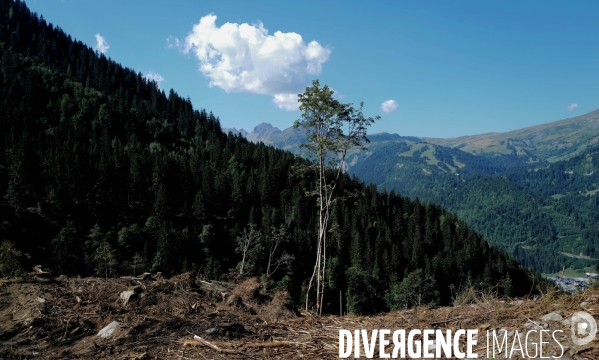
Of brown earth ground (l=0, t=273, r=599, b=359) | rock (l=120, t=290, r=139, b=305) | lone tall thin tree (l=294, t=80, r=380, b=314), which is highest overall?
lone tall thin tree (l=294, t=80, r=380, b=314)

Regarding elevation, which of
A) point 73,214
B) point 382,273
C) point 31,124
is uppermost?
point 31,124

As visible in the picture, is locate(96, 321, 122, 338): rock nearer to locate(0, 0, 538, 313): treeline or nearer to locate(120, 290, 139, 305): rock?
locate(120, 290, 139, 305): rock

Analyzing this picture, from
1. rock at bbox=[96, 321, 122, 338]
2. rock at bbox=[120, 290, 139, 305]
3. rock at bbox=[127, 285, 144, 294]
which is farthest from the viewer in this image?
rock at bbox=[127, 285, 144, 294]

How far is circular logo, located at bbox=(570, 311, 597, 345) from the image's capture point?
7.15 metres

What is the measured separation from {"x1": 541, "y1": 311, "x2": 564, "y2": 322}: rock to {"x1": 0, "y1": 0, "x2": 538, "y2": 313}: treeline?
49.2 metres

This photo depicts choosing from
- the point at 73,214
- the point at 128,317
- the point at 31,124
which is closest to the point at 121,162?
the point at 73,214

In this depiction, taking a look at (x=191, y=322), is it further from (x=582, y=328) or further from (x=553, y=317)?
(x=582, y=328)

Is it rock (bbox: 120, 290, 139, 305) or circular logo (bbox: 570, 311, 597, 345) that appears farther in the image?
rock (bbox: 120, 290, 139, 305)

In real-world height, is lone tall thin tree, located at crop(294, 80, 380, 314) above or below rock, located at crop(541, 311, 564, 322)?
above

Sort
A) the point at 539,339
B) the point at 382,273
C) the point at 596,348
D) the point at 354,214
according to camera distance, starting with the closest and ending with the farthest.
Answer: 1. the point at 596,348
2. the point at 539,339
3. the point at 382,273
4. the point at 354,214

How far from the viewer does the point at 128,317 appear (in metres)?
10.6

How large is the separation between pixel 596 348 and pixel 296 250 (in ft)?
295

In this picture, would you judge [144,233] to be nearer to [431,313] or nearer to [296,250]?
[296,250]

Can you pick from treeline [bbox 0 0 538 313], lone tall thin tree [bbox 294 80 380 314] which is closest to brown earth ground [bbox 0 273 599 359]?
lone tall thin tree [bbox 294 80 380 314]
